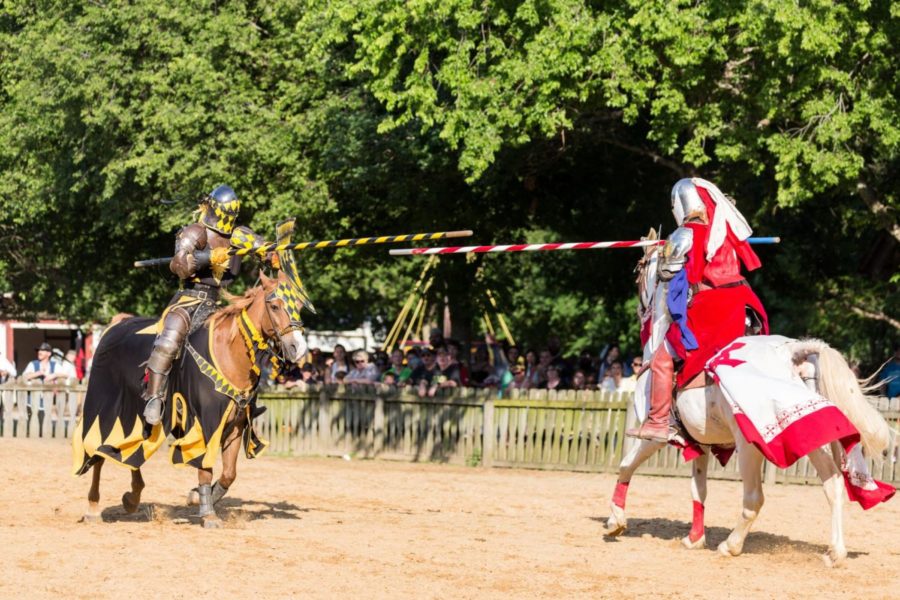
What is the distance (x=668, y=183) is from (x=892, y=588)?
1590cm

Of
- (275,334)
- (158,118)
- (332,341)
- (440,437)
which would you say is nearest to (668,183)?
(440,437)

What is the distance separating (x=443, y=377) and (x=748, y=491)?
10152 millimetres

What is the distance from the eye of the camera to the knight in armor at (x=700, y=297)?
34.7 ft

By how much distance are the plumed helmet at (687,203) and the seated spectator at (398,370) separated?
10535 mm

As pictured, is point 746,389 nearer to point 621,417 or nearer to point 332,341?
point 621,417

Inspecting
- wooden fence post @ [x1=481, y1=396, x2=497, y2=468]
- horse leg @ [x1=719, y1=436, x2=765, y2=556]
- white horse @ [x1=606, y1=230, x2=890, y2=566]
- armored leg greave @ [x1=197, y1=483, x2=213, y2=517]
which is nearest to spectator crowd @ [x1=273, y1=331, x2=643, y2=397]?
wooden fence post @ [x1=481, y1=396, x2=497, y2=468]

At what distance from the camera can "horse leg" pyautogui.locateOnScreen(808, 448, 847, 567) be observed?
32.8 feet

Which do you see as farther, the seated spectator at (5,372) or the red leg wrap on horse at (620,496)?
the seated spectator at (5,372)

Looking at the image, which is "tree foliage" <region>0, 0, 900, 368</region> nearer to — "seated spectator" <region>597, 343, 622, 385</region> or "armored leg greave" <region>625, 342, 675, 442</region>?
"seated spectator" <region>597, 343, 622, 385</region>

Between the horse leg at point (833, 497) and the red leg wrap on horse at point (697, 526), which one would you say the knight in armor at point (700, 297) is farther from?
the horse leg at point (833, 497)

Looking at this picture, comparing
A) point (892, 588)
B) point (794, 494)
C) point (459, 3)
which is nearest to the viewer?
point (892, 588)

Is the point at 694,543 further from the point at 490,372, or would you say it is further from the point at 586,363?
the point at 490,372

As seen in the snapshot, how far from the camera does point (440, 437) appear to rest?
779 inches

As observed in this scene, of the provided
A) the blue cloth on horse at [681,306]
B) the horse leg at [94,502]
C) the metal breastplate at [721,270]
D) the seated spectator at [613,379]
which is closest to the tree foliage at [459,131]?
the seated spectator at [613,379]
